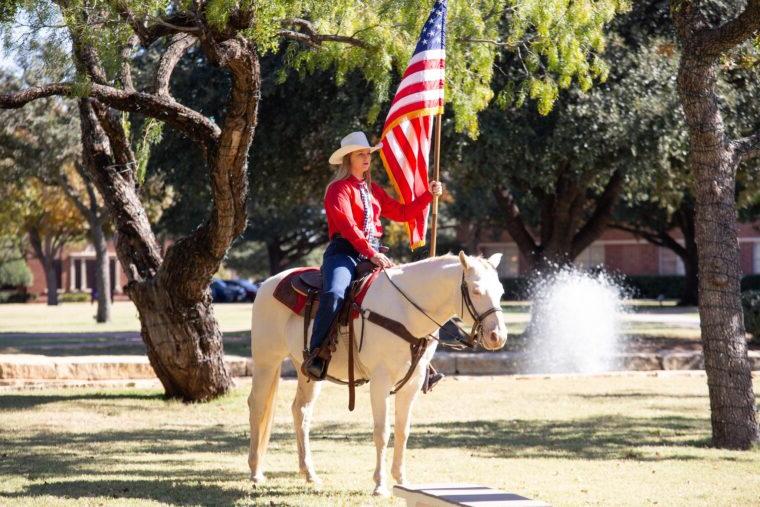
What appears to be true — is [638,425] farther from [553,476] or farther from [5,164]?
[5,164]

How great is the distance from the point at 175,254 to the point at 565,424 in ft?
18.4

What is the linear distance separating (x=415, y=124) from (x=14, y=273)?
67977 mm

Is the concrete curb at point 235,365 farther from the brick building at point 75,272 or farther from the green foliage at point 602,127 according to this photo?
the brick building at point 75,272

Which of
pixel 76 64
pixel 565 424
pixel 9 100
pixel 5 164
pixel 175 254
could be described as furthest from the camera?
pixel 5 164

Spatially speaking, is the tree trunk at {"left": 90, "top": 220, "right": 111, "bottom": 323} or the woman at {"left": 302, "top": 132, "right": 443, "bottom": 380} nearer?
the woman at {"left": 302, "top": 132, "right": 443, "bottom": 380}

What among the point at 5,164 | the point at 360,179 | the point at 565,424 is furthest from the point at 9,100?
the point at 5,164

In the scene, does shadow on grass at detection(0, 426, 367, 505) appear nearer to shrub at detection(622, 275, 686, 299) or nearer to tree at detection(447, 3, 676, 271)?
tree at detection(447, 3, 676, 271)

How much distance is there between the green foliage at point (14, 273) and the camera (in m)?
72.0

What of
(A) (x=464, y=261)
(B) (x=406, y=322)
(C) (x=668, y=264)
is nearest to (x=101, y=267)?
(B) (x=406, y=322)

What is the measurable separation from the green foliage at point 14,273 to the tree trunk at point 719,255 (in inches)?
2644

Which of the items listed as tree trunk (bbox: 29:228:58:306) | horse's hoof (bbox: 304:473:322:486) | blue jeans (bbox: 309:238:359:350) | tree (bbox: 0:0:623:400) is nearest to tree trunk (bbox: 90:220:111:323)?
tree trunk (bbox: 29:228:58:306)

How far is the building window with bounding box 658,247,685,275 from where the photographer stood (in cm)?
6288

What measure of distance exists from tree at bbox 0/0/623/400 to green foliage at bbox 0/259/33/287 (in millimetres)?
60840

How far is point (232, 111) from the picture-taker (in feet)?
39.1
